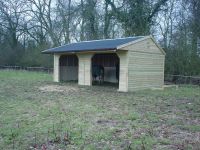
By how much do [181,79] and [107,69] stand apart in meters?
5.36

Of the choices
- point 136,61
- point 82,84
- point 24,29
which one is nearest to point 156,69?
point 136,61

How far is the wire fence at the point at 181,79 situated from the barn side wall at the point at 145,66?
4.11 metres

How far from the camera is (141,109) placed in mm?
9578

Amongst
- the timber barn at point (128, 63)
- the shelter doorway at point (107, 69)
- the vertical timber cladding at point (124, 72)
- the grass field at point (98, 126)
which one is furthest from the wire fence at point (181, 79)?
the grass field at point (98, 126)

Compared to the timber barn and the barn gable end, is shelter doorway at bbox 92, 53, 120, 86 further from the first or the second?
the barn gable end

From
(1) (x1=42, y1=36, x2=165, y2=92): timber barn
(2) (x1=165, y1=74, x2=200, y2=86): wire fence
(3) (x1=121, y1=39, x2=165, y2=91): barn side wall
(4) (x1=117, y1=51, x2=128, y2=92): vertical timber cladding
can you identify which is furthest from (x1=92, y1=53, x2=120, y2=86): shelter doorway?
(4) (x1=117, y1=51, x2=128, y2=92): vertical timber cladding

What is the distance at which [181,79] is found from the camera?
71.9 ft

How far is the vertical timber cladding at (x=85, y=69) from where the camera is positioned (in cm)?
1817

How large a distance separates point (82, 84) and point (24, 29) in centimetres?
2210

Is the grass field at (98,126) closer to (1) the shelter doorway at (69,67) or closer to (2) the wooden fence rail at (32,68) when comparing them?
(1) the shelter doorway at (69,67)

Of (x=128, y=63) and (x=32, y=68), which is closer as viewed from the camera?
(x=128, y=63)

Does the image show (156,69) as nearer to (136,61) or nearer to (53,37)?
(136,61)

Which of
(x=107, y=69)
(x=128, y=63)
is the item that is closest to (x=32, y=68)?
(x=107, y=69)

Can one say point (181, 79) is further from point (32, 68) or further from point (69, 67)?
point (32, 68)
